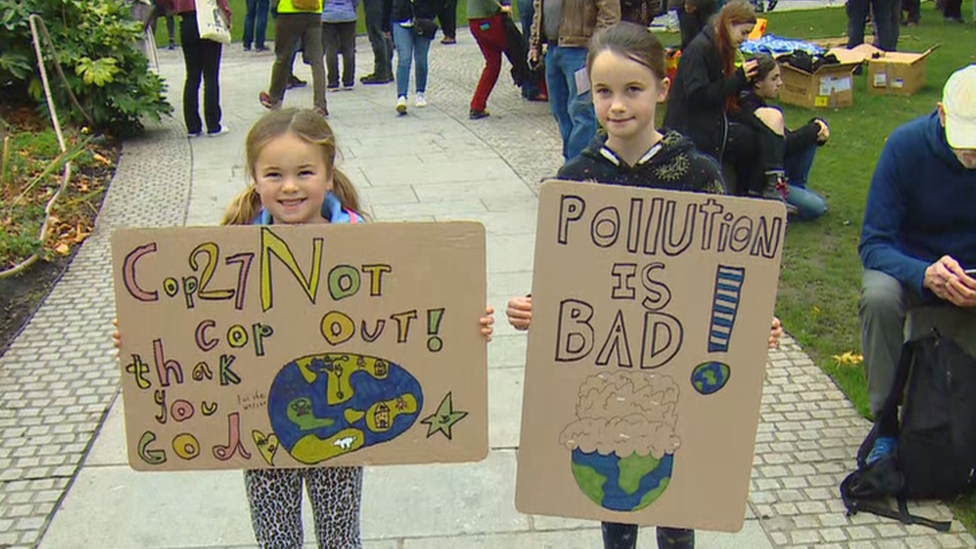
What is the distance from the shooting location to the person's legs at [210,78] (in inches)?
334

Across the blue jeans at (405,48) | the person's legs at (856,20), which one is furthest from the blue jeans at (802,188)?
the person's legs at (856,20)

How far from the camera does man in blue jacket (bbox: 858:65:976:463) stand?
11.1 ft

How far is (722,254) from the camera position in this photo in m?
2.18

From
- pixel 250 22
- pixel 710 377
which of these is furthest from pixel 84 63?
pixel 710 377

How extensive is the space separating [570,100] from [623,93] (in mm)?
4451

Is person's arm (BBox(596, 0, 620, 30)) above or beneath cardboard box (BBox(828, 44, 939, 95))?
above

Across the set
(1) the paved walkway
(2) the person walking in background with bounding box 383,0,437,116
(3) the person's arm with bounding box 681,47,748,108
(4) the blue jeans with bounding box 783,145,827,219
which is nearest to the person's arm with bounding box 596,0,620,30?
(3) the person's arm with bounding box 681,47,748,108

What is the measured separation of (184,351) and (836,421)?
2.57m

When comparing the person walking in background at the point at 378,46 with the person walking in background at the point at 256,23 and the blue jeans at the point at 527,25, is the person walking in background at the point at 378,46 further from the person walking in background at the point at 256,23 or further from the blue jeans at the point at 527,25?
the person walking in background at the point at 256,23

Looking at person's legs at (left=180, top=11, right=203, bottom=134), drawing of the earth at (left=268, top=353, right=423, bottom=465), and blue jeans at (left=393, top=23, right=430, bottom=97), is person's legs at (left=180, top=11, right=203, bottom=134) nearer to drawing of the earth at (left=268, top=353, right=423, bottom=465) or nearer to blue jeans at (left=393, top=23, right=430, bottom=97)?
blue jeans at (left=393, top=23, right=430, bottom=97)

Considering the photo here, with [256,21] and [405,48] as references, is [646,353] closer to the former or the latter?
[405,48]

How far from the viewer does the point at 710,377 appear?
227cm

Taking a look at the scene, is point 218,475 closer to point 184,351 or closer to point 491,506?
point 491,506

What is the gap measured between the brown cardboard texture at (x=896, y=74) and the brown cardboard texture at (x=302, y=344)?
8.56 meters
